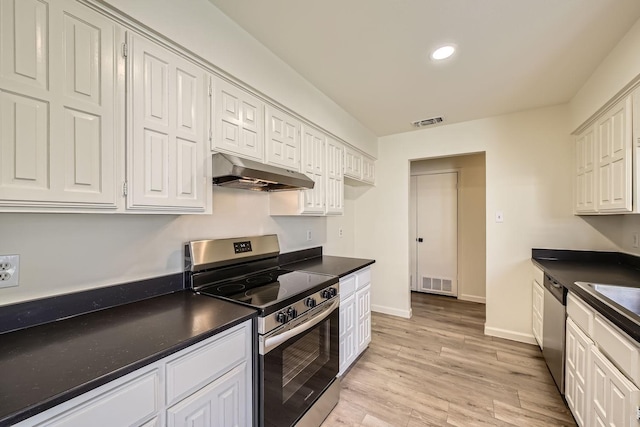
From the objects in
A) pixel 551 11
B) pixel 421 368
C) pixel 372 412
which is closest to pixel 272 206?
pixel 372 412

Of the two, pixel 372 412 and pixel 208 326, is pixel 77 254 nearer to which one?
pixel 208 326

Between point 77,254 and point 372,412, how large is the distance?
208 cm

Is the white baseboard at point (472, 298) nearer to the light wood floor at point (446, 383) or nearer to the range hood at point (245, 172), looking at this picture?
the light wood floor at point (446, 383)

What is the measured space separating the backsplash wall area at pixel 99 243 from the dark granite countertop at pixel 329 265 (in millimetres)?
663

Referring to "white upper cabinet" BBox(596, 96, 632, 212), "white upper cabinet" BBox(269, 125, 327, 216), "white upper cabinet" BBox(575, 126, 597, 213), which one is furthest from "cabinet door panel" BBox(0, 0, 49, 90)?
"white upper cabinet" BBox(575, 126, 597, 213)

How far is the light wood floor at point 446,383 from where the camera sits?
6.13 ft

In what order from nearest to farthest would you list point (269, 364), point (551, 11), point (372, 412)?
point (269, 364), point (551, 11), point (372, 412)

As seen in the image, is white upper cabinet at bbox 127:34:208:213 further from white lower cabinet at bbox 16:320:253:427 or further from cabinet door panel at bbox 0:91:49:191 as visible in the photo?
white lower cabinet at bbox 16:320:253:427

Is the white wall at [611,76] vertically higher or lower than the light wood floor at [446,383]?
higher

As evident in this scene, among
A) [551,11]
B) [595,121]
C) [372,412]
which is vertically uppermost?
[551,11]

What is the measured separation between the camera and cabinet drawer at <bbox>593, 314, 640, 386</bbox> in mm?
1102

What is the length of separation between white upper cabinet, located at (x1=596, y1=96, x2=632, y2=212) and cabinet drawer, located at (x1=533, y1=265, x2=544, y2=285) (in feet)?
2.42

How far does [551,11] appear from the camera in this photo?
1.50 meters

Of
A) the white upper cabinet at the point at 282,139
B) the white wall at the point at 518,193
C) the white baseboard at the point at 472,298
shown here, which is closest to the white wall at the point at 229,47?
the white upper cabinet at the point at 282,139
